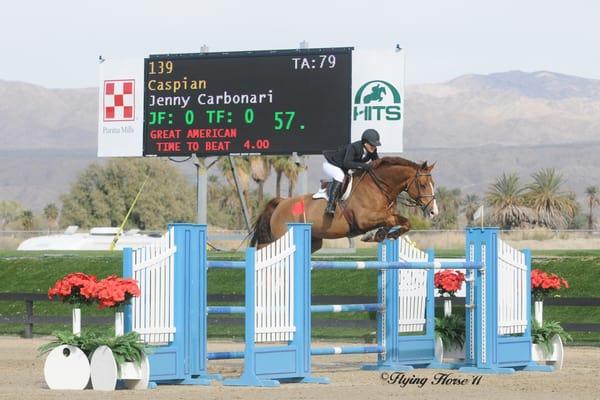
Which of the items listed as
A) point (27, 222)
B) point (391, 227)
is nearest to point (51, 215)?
point (27, 222)

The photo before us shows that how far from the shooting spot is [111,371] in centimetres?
1200

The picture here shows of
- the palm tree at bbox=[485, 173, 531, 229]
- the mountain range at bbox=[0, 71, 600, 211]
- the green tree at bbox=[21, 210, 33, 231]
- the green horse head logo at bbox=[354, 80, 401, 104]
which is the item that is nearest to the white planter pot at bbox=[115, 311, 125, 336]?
the green horse head logo at bbox=[354, 80, 401, 104]

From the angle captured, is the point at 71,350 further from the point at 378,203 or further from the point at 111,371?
the point at 378,203

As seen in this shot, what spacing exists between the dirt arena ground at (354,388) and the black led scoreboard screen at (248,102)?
9.87 m

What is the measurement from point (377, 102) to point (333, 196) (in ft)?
37.1

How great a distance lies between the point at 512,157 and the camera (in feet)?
429

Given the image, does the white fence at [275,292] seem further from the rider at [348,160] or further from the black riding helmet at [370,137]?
the black riding helmet at [370,137]

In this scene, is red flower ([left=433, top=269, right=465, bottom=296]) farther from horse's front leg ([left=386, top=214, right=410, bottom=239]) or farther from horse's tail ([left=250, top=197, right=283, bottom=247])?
horse's tail ([left=250, top=197, right=283, bottom=247])

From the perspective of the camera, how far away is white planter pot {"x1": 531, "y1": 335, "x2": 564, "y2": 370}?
15375 millimetres

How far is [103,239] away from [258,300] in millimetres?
36967

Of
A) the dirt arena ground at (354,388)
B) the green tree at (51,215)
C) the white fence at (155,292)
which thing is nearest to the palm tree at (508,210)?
the green tree at (51,215)

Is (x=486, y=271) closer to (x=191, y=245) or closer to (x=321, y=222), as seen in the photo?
(x=321, y=222)

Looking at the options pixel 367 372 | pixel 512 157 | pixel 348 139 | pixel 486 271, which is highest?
pixel 512 157

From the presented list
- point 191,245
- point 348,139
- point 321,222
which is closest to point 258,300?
point 191,245
